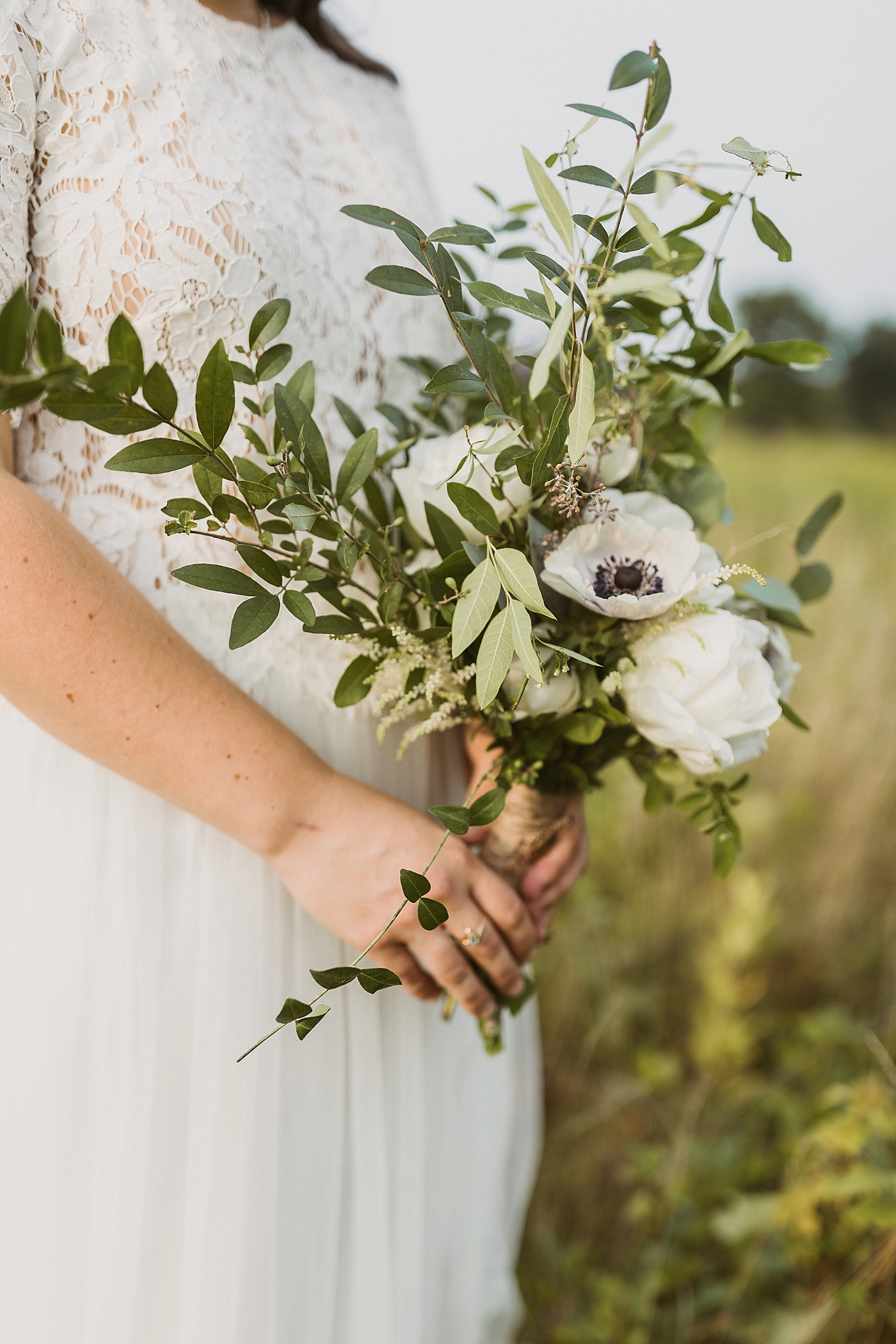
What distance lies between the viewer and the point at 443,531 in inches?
29.4

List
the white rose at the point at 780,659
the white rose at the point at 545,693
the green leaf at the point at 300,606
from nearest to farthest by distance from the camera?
the green leaf at the point at 300,606 < the white rose at the point at 545,693 < the white rose at the point at 780,659

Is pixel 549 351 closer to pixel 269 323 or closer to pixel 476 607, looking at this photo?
pixel 476 607

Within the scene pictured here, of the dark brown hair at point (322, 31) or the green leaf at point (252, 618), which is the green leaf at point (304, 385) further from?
the dark brown hair at point (322, 31)

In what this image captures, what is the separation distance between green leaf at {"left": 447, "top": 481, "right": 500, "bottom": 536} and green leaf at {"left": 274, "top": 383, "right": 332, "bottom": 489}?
10 centimetres

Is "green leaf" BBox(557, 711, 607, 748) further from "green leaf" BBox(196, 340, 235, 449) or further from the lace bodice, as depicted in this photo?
"green leaf" BBox(196, 340, 235, 449)

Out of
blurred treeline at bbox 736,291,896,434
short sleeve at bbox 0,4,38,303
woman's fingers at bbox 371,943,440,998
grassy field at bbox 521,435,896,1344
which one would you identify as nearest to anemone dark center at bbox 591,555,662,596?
woman's fingers at bbox 371,943,440,998

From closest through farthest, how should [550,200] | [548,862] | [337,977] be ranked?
[550,200]
[337,977]
[548,862]

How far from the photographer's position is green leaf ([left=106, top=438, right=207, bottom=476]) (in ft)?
1.96

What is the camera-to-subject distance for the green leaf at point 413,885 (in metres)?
0.67

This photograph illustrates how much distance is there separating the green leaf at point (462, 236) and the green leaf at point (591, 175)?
69 millimetres

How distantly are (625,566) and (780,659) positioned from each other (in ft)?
0.79

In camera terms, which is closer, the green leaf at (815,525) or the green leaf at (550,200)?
the green leaf at (550,200)

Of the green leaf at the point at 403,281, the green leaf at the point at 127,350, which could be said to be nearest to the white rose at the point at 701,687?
the green leaf at the point at 403,281

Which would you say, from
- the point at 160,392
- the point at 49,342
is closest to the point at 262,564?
the point at 160,392
